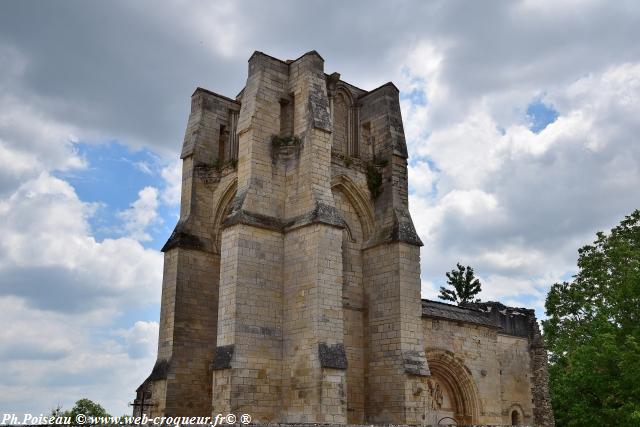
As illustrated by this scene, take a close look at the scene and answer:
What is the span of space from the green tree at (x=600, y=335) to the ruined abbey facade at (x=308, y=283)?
6.73 feet

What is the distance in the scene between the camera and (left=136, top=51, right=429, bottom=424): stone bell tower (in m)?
15.9

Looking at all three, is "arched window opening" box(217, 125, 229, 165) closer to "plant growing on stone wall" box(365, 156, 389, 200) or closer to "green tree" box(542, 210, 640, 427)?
"plant growing on stone wall" box(365, 156, 389, 200)

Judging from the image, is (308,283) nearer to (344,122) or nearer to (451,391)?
(344,122)

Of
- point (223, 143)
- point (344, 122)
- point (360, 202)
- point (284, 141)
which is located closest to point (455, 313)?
point (360, 202)

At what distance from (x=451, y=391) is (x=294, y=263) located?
6626 mm

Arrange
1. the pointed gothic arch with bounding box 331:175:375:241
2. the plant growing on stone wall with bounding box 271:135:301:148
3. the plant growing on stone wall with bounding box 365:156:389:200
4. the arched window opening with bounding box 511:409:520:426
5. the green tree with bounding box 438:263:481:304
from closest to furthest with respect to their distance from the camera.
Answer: the plant growing on stone wall with bounding box 271:135:301:148 → the pointed gothic arch with bounding box 331:175:375:241 → the plant growing on stone wall with bounding box 365:156:389:200 → the arched window opening with bounding box 511:409:520:426 → the green tree with bounding box 438:263:481:304

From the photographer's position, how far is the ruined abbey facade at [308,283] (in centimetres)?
1592

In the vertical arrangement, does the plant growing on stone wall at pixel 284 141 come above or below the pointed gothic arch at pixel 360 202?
above

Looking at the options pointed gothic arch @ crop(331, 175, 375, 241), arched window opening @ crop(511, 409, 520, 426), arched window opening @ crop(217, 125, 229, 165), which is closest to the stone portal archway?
arched window opening @ crop(511, 409, 520, 426)

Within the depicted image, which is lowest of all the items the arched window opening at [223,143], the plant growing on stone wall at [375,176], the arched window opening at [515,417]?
the arched window opening at [515,417]

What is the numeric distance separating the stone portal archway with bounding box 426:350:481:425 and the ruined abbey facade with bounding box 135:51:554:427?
4 centimetres

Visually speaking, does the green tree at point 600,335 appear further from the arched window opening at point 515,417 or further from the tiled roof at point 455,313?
the tiled roof at point 455,313

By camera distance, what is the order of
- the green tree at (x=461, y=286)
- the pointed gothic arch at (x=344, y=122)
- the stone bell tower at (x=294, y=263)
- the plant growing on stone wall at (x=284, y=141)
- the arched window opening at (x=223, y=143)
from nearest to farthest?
the stone bell tower at (x=294, y=263) → the plant growing on stone wall at (x=284, y=141) → the pointed gothic arch at (x=344, y=122) → the arched window opening at (x=223, y=143) → the green tree at (x=461, y=286)

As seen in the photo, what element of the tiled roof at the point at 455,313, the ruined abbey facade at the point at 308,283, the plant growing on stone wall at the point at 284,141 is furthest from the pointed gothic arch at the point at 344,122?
the tiled roof at the point at 455,313
